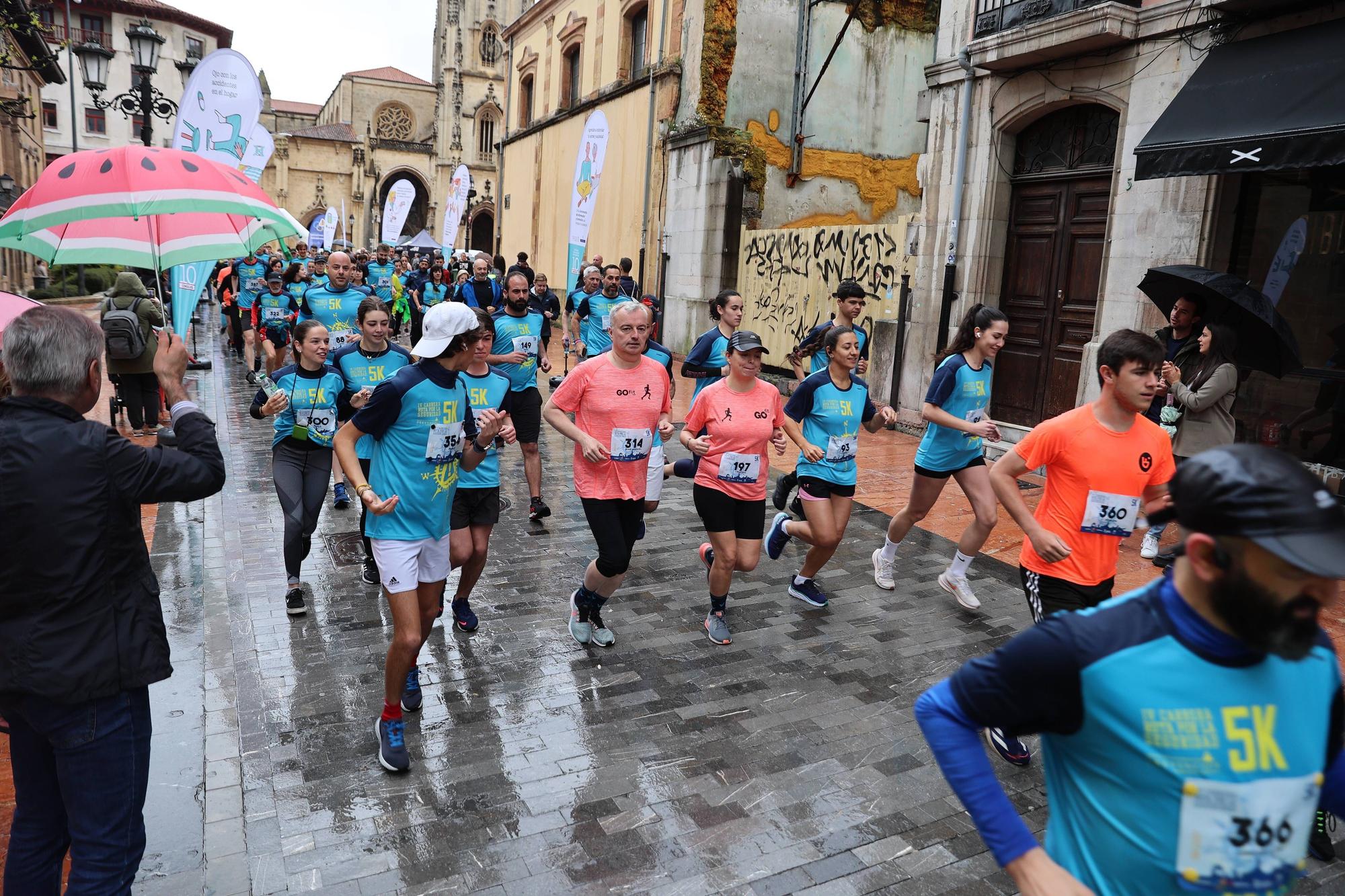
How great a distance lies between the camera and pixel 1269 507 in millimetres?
1506

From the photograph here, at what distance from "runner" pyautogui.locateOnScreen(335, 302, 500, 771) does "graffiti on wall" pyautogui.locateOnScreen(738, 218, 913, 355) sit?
10.3 m

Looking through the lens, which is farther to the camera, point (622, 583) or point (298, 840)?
point (622, 583)

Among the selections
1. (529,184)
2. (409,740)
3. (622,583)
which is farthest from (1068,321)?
(529,184)

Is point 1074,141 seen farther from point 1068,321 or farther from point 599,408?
point 599,408

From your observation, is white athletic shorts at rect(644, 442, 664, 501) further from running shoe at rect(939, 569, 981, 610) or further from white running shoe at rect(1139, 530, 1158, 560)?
white running shoe at rect(1139, 530, 1158, 560)

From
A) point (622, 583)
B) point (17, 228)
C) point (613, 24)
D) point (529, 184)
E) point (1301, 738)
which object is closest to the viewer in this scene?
point (1301, 738)

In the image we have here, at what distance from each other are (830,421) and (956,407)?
2.78 ft

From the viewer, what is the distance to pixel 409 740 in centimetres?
438

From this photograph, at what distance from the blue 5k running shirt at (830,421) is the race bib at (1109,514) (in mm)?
2128

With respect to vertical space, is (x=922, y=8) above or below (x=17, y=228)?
above

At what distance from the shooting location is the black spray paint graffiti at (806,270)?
14.2m

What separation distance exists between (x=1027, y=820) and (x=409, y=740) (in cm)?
273

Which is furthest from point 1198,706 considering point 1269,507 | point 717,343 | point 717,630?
point 717,343

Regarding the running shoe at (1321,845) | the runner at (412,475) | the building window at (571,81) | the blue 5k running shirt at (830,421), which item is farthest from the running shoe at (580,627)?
the building window at (571,81)
